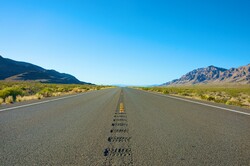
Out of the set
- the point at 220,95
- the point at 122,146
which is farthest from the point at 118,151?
the point at 220,95

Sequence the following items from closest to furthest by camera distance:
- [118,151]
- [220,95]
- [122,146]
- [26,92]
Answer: [118,151]
[122,146]
[26,92]
[220,95]

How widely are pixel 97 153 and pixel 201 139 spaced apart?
2.24 meters

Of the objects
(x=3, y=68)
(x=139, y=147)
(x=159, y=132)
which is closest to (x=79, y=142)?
(x=139, y=147)

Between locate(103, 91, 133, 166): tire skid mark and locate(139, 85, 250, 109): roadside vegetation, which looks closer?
locate(103, 91, 133, 166): tire skid mark

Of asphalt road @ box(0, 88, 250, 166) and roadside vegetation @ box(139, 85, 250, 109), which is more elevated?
roadside vegetation @ box(139, 85, 250, 109)

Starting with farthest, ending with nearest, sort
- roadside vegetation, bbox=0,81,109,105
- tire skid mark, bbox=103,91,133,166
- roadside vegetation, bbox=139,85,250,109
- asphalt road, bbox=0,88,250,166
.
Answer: roadside vegetation, bbox=139,85,250,109 < roadside vegetation, bbox=0,81,109,105 < asphalt road, bbox=0,88,250,166 < tire skid mark, bbox=103,91,133,166

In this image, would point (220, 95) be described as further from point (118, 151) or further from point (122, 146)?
point (118, 151)

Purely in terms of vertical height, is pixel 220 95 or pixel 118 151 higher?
pixel 220 95

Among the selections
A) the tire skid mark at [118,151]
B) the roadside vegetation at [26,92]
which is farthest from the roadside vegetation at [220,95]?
the roadside vegetation at [26,92]

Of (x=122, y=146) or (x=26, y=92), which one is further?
(x=26, y=92)

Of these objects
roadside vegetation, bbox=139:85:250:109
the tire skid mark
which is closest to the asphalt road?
the tire skid mark

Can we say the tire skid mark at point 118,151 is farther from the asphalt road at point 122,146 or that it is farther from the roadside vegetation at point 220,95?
the roadside vegetation at point 220,95

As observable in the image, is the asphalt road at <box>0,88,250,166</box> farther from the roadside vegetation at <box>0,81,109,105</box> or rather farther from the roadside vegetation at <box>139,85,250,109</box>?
the roadside vegetation at <box>0,81,109,105</box>

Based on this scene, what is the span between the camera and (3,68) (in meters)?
155
